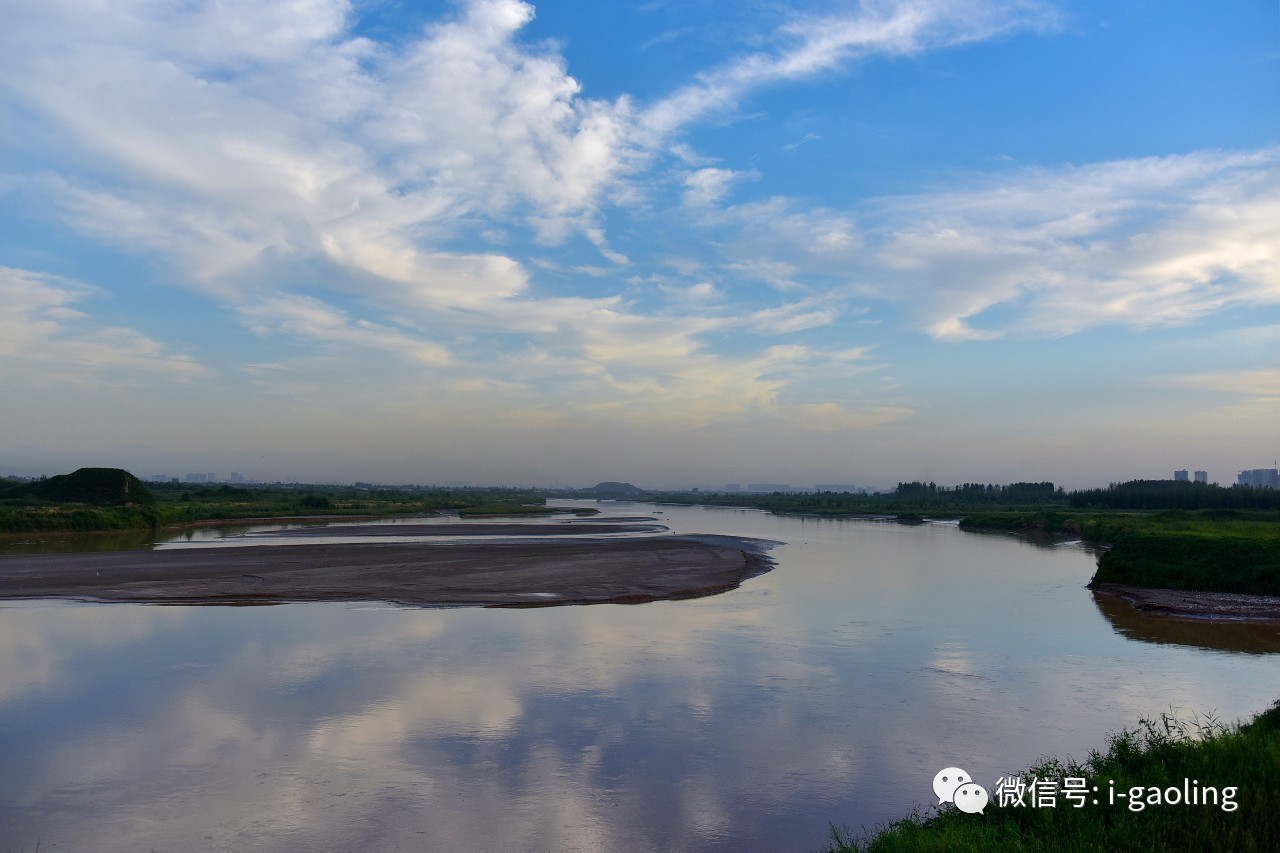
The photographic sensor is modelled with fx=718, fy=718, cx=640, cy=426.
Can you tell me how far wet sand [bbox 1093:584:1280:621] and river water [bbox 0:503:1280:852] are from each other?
7.07ft

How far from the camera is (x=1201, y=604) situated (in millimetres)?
22406

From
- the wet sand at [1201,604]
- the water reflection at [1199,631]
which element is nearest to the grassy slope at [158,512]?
the water reflection at [1199,631]

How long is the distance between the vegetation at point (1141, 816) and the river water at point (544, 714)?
1215 mm

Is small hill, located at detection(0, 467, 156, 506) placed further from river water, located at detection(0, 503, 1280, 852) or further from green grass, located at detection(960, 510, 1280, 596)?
green grass, located at detection(960, 510, 1280, 596)

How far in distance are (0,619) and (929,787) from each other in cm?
2249

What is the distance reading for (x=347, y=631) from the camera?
57.1 feet

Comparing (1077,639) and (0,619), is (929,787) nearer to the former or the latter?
(1077,639)

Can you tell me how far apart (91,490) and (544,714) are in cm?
7138

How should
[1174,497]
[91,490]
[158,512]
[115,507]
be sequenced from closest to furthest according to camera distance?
[115,507], [158,512], [91,490], [1174,497]

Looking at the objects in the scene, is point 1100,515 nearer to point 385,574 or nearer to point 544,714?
point 385,574

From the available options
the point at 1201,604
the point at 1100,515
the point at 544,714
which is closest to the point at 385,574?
the point at 544,714

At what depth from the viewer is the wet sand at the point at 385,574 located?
22.6 meters

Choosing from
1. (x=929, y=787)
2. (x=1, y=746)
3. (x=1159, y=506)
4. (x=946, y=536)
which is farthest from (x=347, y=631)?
(x=1159, y=506)

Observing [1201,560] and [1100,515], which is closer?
[1201,560]
